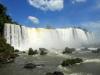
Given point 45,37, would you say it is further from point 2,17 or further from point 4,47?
point 4,47

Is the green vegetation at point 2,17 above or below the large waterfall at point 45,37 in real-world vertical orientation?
above

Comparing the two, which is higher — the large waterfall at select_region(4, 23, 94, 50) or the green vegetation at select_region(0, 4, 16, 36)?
the green vegetation at select_region(0, 4, 16, 36)

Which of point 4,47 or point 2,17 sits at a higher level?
point 2,17

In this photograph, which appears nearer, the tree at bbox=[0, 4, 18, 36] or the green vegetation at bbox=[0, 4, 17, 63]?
the green vegetation at bbox=[0, 4, 17, 63]

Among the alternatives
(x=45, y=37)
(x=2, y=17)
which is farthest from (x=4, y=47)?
(x=45, y=37)

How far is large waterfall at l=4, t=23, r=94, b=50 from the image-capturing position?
56.0 metres

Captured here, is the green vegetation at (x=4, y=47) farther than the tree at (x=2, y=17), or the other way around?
the tree at (x=2, y=17)

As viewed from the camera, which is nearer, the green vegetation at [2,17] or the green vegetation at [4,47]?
the green vegetation at [4,47]

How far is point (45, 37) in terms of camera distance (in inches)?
2571

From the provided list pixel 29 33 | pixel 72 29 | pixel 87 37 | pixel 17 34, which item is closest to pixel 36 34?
pixel 29 33

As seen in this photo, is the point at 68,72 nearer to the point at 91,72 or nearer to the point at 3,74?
the point at 91,72

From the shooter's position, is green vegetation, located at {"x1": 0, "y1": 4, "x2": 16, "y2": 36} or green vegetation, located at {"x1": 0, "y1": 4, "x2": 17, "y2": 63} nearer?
green vegetation, located at {"x1": 0, "y1": 4, "x2": 17, "y2": 63}

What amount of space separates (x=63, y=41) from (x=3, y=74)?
156ft

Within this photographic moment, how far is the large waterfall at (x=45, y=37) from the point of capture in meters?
56.0
